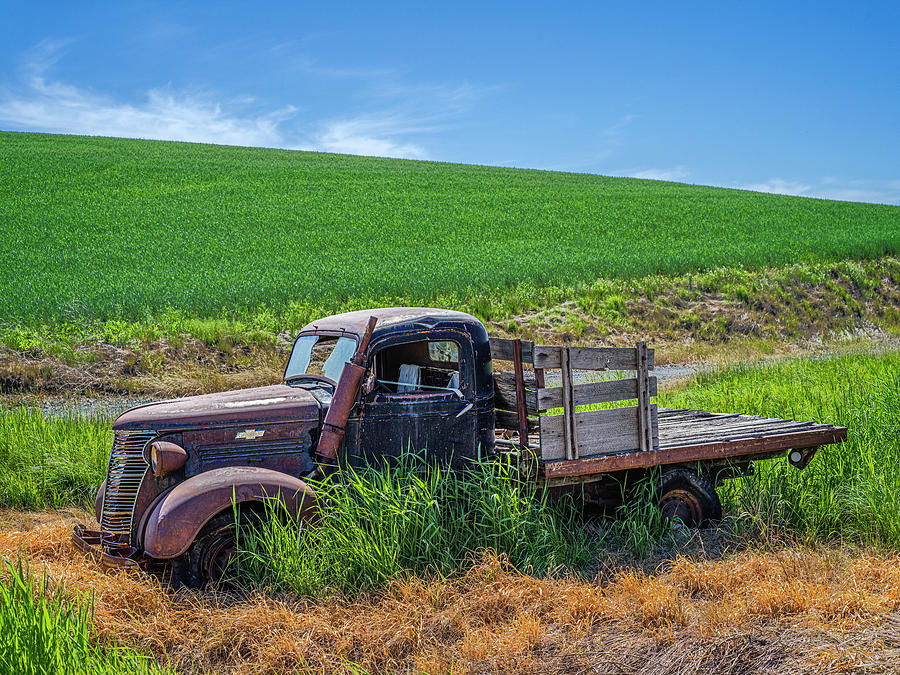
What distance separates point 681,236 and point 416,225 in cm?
1120

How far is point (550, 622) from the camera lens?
415 cm

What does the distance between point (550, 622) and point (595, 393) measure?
68.8 inches

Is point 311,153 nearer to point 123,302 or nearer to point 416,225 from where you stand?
point 416,225

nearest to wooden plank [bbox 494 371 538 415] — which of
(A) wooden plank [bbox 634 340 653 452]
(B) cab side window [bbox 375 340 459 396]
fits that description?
(B) cab side window [bbox 375 340 459 396]

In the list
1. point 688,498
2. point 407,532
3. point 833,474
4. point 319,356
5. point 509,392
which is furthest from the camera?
point 833,474

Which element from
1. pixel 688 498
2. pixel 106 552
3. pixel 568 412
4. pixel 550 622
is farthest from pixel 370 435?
pixel 688 498

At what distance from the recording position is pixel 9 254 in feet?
73.6

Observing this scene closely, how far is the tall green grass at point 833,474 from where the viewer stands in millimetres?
5508

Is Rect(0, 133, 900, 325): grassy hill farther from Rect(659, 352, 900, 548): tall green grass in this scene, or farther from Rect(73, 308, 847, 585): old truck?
Rect(73, 308, 847, 585): old truck

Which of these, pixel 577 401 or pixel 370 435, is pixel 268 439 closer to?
pixel 370 435

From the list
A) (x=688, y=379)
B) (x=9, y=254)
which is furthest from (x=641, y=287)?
(x=9, y=254)

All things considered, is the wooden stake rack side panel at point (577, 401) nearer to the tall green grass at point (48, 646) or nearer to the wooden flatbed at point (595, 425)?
the wooden flatbed at point (595, 425)

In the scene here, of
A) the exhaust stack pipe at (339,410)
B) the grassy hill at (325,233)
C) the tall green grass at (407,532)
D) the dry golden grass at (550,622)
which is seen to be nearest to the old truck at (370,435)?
the exhaust stack pipe at (339,410)

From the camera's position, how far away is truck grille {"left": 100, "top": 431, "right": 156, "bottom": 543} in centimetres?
489
